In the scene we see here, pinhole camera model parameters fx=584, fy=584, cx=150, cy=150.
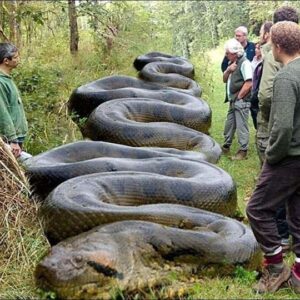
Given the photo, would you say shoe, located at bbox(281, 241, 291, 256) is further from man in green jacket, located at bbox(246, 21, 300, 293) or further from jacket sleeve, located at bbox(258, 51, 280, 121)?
jacket sleeve, located at bbox(258, 51, 280, 121)

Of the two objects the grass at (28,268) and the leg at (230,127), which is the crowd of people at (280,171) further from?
the leg at (230,127)

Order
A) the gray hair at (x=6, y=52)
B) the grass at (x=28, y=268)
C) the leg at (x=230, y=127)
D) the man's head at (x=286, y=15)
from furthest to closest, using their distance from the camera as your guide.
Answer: the leg at (x=230, y=127) → the gray hair at (x=6, y=52) → the man's head at (x=286, y=15) → the grass at (x=28, y=268)

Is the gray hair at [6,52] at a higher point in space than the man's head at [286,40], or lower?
lower

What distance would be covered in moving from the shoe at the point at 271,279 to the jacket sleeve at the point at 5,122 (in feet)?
9.72

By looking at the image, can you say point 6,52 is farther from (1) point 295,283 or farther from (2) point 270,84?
(1) point 295,283

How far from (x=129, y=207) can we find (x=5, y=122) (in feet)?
6.64

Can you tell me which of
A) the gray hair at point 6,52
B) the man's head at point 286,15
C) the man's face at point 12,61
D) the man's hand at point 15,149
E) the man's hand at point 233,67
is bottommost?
the man's hand at point 15,149

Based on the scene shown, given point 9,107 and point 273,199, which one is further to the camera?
point 9,107

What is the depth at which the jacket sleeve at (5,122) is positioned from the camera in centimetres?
588

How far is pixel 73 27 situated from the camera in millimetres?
14555

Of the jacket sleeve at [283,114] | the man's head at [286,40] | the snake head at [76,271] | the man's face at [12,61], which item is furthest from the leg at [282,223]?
the man's face at [12,61]

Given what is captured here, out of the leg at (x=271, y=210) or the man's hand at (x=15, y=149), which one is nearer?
the leg at (x=271, y=210)

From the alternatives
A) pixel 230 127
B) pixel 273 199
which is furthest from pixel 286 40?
pixel 230 127

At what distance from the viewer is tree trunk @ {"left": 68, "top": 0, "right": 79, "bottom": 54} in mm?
14320
